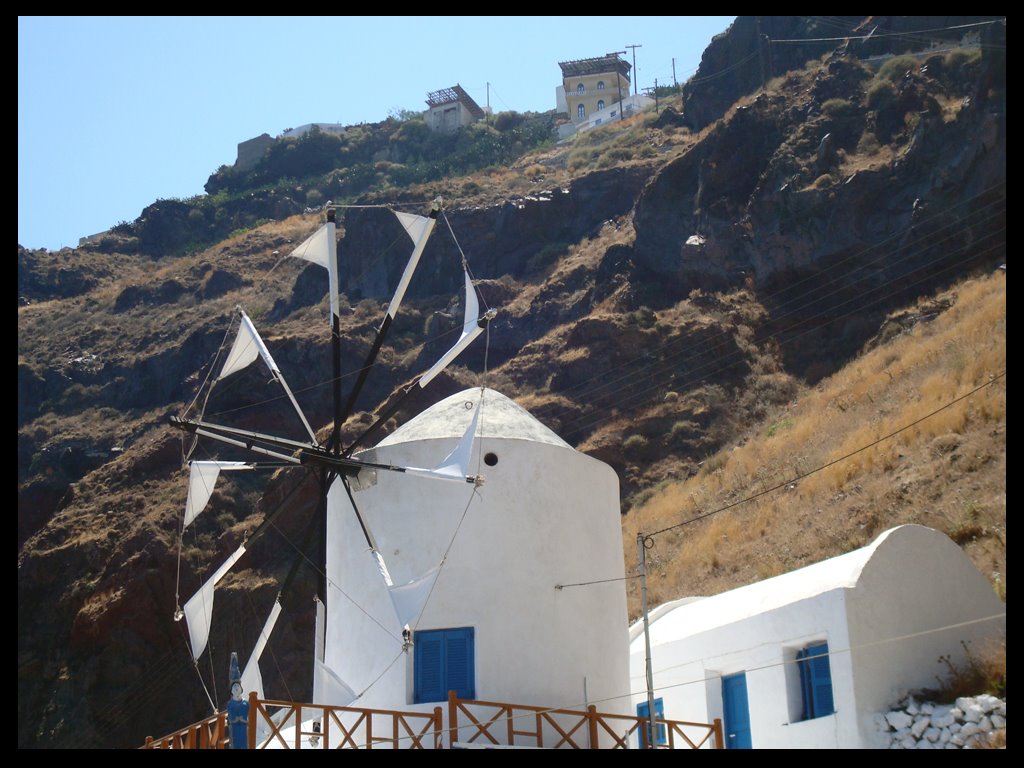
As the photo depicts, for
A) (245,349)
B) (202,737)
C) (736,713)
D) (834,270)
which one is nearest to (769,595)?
(736,713)

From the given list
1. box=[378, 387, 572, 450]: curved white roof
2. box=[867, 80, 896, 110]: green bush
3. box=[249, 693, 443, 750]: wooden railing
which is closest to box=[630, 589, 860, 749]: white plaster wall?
box=[378, 387, 572, 450]: curved white roof

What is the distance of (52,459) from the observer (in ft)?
153

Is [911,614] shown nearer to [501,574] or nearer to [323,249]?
[501,574]

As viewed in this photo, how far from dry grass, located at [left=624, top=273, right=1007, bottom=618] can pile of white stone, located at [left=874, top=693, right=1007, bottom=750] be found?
5.39m

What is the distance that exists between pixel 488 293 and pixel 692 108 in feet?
57.9

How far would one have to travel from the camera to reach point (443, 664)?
56.1 ft

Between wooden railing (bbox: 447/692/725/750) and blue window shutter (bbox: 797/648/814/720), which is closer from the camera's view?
wooden railing (bbox: 447/692/725/750)

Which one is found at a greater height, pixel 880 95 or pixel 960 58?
pixel 960 58

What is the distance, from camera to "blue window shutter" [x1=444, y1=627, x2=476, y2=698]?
669 inches

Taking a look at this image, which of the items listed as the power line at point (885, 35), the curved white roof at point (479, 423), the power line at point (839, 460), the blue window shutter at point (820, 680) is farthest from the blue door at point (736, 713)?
the power line at point (885, 35)

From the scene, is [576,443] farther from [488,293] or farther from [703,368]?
[488,293]

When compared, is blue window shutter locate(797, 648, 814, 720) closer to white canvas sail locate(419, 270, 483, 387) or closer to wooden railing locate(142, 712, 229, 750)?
white canvas sail locate(419, 270, 483, 387)

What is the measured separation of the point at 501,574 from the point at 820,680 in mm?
4928
